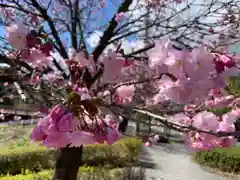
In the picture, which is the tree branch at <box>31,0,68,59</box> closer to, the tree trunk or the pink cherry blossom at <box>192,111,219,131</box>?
the tree trunk

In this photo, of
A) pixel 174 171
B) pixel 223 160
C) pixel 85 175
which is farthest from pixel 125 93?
pixel 223 160

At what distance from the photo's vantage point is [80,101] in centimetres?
87

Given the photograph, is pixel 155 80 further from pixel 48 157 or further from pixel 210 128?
pixel 48 157

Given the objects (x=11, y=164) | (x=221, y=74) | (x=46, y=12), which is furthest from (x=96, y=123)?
(x=11, y=164)

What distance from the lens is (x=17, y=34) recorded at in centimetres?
119

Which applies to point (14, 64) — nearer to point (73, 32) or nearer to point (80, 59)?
point (80, 59)

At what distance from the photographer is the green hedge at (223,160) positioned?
9125mm

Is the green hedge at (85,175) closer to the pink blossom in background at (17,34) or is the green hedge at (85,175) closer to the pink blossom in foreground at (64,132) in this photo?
the pink blossom in background at (17,34)

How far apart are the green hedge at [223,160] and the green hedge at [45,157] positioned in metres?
2.74

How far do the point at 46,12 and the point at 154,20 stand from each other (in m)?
1.12

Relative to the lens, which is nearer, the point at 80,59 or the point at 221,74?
the point at 221,74

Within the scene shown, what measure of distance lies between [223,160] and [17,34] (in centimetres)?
901

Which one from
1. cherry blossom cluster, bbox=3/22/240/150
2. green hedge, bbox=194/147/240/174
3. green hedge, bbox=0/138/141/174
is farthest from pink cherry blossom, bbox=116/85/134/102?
green hedge, bbox=194/147/240/174

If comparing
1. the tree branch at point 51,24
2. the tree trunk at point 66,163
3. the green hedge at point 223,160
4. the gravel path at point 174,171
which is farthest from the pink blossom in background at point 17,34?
the green hedge at point 223,160
